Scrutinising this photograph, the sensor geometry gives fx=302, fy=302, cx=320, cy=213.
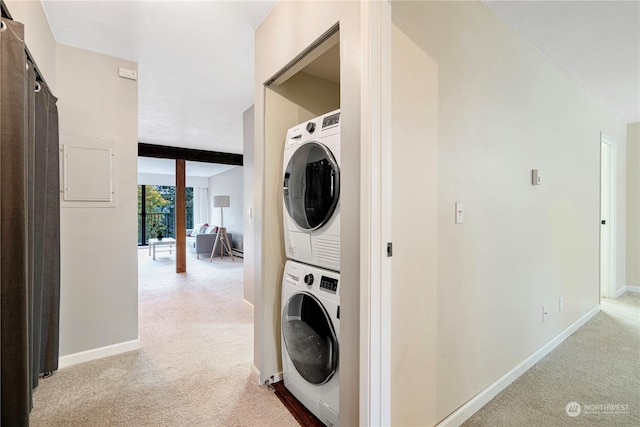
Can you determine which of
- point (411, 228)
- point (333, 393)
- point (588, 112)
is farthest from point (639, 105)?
point (333, 393)

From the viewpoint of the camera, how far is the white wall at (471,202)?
53.4 inches

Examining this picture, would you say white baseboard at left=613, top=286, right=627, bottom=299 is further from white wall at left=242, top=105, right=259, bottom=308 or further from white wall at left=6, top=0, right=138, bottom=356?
white wall at left=6, top=0, right=138, bottom=356

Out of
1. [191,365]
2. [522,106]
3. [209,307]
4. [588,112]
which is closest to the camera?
[522,106]

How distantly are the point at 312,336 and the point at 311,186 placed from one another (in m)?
0.82

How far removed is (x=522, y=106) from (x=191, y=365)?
3.01 m

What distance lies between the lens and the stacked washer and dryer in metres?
1.53

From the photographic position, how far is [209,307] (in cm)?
368

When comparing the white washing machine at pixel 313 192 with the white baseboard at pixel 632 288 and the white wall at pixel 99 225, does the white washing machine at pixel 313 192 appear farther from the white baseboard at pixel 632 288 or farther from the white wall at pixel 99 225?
the white baseboard at pixel 632 288

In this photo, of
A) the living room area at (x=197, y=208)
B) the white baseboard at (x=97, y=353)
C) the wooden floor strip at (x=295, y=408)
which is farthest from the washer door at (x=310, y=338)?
the living room area at (x=197, y=208)

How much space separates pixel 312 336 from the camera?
1640mm

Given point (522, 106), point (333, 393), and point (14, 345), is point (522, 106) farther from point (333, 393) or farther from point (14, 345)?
point (14, 345)

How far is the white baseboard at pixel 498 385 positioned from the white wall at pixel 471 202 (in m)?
0.04

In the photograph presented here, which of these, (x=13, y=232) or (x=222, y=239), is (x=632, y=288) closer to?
(x=13, y=232)

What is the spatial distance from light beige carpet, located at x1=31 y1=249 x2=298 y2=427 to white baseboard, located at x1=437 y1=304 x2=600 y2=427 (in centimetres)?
86
